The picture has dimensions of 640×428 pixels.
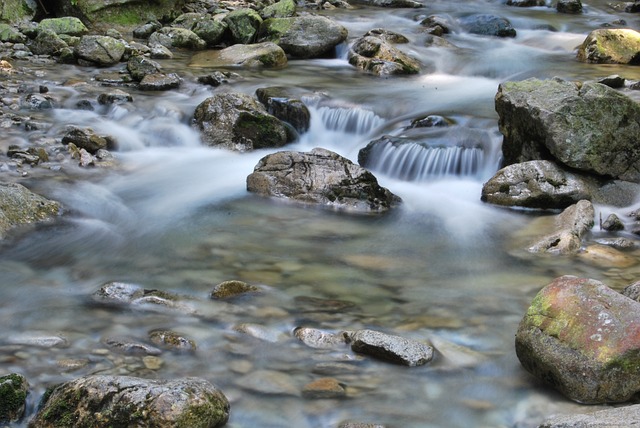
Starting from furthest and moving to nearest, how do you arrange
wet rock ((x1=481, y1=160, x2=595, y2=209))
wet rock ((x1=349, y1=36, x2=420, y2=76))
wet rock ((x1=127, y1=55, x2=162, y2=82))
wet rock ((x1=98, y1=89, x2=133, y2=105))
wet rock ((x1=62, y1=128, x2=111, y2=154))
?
wet rock ((x1=349, y1=36, x2=420, y2=76))
wet rock ((x1=127, y1=55, x2=162, y2=82))
wet rock ((x1=98, y1=89, x2=133, y2=105))
wet rock ((x1=62, y1=128, x2=111, y2=154))
wet rock ((x1=481, y1=160, x2=595, y2=209))

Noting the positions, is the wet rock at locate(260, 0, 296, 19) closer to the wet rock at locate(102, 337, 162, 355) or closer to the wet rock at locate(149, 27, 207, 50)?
the wet rock at locate(149, 27, 207, 50)

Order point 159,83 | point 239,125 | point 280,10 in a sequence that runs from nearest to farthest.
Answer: point 239,125 → point 159,83 → point 280,10

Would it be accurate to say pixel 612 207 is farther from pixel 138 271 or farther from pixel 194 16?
pixel 194 16

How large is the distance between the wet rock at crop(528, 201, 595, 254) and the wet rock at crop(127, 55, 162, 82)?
25.3ft

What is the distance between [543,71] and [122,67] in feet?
25.1

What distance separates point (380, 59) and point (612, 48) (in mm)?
4350

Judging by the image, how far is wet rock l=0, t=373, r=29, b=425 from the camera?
3.51 meters

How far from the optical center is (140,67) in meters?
12.2

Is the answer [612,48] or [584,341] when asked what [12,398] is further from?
[612,48]

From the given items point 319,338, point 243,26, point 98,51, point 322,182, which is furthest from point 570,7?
point 319,338

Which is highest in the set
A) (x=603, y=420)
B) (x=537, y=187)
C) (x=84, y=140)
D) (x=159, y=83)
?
(x=603, y=420)

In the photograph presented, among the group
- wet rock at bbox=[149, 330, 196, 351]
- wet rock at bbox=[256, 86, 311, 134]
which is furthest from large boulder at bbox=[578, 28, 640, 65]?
wet rock at bbox=[149, 330, 196, 351]

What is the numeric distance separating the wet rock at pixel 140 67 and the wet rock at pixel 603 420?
33.3 feet

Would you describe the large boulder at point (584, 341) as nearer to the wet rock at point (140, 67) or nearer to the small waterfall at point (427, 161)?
the small waterfall at point (427, 161)
